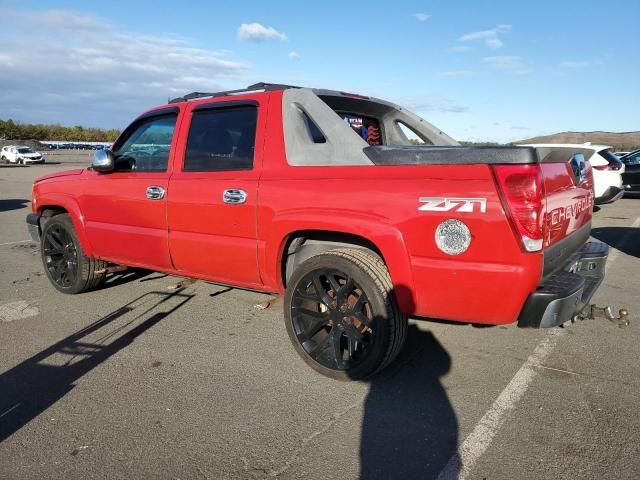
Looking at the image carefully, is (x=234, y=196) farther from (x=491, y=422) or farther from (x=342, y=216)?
(x=491, y=422)

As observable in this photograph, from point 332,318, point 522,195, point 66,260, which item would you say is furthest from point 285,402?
point 66,260

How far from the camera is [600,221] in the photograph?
10633 mm

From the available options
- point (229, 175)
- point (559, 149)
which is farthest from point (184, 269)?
point (559, 149)

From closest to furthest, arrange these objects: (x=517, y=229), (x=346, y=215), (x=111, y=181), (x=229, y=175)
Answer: (x=517, y=229) → (x=346, y=215) → (x=229, y=175) → (x=111, y=181)

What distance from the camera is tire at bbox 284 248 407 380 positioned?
10.1 feet

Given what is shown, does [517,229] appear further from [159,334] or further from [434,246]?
[159,334]

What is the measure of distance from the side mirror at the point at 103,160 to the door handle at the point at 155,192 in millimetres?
575

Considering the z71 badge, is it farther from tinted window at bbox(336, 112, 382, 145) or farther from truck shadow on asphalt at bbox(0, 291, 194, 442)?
truck shadow on asphalt at bbox(0, 291, 194, 442)

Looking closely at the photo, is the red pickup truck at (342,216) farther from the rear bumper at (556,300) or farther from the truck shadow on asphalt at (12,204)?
the truck shadow on asphalt at (12,204)

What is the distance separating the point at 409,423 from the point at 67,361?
2470 mm

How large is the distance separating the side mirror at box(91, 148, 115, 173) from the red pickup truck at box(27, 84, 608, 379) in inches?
0.6

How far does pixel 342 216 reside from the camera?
315cm

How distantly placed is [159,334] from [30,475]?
1802mm

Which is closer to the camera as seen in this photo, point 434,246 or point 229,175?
point 434,246
